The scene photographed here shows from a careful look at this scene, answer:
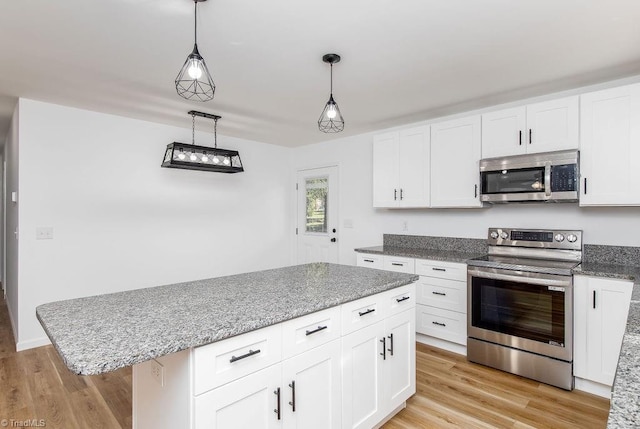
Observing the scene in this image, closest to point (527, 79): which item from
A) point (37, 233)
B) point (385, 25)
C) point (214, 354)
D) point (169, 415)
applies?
point (385, 25)

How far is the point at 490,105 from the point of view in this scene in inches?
138

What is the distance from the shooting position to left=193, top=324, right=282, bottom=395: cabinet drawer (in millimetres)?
1264

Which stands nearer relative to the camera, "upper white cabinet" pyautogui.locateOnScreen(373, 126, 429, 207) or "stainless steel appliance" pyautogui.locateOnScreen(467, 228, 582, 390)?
"stainless steel appliance" pyautogui.locateOnScreen(467, 228, 582, 390)

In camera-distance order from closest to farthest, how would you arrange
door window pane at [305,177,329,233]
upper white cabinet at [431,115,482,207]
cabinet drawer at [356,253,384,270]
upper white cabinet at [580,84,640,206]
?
upper white cabinet at [580,84,640,206], upper white cabinet at [431,115,482,207], cabinet drawer at [356,253,384,270], door window pane at [305,177,329,233]

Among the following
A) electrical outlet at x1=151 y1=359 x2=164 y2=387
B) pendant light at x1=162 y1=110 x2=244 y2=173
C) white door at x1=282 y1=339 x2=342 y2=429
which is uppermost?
pendant light at x1=162 y1=110 x2=244 y2=173

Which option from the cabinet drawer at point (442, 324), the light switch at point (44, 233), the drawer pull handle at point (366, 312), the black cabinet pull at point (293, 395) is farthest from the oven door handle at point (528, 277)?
the light switch at point (44, 233)

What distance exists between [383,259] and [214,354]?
2676mm

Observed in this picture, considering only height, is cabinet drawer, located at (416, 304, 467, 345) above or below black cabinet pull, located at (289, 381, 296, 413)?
below

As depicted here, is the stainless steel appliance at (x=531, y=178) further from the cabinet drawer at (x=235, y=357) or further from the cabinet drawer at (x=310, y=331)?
the cabinet drawer at (x=235, y=357)

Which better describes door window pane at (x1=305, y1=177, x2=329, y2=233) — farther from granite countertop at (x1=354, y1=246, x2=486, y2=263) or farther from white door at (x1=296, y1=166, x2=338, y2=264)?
granite countertop at (x1=354, y1=246, x2=486, y2=263)

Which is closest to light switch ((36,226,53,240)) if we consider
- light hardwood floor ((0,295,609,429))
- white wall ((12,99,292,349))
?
white wall ((12,99,292,349))

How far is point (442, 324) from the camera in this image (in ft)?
10.9

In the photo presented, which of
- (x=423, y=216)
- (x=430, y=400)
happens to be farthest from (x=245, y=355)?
(x=423, y=216)

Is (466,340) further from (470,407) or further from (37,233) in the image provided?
(37,233)
